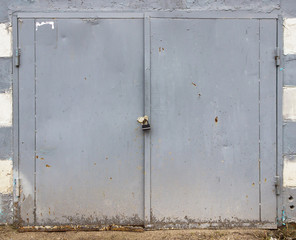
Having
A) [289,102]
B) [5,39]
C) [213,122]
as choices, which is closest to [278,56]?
[289,102]

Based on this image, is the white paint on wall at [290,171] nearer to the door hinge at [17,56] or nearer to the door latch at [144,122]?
the door latch at [144,122]

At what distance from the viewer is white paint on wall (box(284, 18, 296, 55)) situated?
3242 mm

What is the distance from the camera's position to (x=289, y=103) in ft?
10.7

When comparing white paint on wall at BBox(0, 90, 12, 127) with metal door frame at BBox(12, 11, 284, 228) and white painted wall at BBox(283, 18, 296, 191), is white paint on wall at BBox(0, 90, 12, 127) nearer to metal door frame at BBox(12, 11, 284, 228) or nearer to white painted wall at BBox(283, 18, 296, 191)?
metal door frame at BBox(12, 11, 284, 228)

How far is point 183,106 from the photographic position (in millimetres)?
3262

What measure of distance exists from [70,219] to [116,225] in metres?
0.47

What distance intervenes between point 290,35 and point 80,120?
2.31 metres

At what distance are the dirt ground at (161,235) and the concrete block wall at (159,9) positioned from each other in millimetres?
154

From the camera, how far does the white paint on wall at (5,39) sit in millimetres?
3221

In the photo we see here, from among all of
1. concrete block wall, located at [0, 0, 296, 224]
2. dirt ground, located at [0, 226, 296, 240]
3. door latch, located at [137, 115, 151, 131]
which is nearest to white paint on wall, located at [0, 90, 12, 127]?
concrete block wall, located at [0, 0, 296, 224]

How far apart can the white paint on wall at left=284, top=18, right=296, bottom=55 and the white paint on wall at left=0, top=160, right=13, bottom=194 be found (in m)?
3.06

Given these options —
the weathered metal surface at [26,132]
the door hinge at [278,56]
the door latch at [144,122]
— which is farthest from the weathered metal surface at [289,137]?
the weathered metal surface at [26,132]

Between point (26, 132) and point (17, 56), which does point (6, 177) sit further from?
point (17, 56)

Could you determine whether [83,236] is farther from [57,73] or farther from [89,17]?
[89,17]
